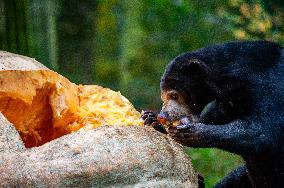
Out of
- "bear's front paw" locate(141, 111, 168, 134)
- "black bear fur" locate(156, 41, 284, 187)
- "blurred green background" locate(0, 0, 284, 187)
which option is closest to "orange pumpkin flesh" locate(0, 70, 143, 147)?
"bear's front paw" locate(141, 111, 168, 134)

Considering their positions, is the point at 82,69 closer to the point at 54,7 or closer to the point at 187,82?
the point at 54,7

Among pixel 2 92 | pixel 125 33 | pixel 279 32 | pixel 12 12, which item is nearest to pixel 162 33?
pixel 125 33

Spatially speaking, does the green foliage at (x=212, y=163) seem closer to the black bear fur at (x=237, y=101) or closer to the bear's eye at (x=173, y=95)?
the black bear fur at (x=237, y=101)

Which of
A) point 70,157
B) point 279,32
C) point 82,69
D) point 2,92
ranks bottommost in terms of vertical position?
point 70,157

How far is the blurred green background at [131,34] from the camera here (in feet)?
27.9

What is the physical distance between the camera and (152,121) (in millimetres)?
5090

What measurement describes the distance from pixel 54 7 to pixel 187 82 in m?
3.66

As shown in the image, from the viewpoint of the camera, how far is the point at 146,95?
13266mm

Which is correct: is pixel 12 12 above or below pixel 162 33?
below

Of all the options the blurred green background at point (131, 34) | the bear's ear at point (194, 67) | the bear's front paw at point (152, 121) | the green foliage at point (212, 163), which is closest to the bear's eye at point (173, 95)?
the bear's ear at point (194, 67)

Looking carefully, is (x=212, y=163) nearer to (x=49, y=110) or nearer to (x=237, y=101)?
(x=237, y=101)

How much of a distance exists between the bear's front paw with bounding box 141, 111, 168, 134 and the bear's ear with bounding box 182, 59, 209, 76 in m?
0.65

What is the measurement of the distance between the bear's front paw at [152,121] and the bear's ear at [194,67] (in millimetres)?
646

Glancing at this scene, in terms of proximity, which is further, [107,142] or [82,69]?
[82,69]
